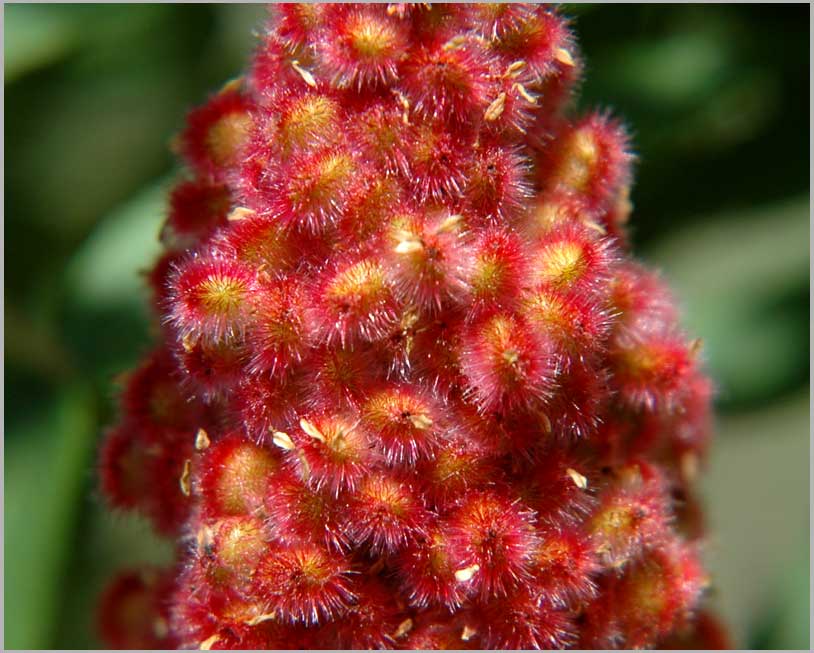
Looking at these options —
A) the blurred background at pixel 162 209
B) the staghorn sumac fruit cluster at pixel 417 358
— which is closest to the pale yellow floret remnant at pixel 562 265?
the staghorn sumac fruit cluster at pixel 417 358

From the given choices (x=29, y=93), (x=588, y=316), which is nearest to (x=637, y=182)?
(x=588, y=316)

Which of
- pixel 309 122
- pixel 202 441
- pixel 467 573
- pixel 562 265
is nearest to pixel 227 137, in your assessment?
pixel 309 122

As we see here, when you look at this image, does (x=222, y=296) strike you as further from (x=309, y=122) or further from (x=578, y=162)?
(x=578, y=162)

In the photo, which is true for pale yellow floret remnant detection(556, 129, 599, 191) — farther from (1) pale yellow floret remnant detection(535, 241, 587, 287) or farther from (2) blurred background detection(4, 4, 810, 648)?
(2) blurred background detection(4, 4, 810, 648)

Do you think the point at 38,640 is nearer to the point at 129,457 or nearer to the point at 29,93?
the point at 129,457

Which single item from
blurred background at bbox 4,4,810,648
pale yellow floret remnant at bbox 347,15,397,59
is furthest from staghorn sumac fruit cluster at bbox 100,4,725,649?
blurred background at bbox 4,4,810,648
